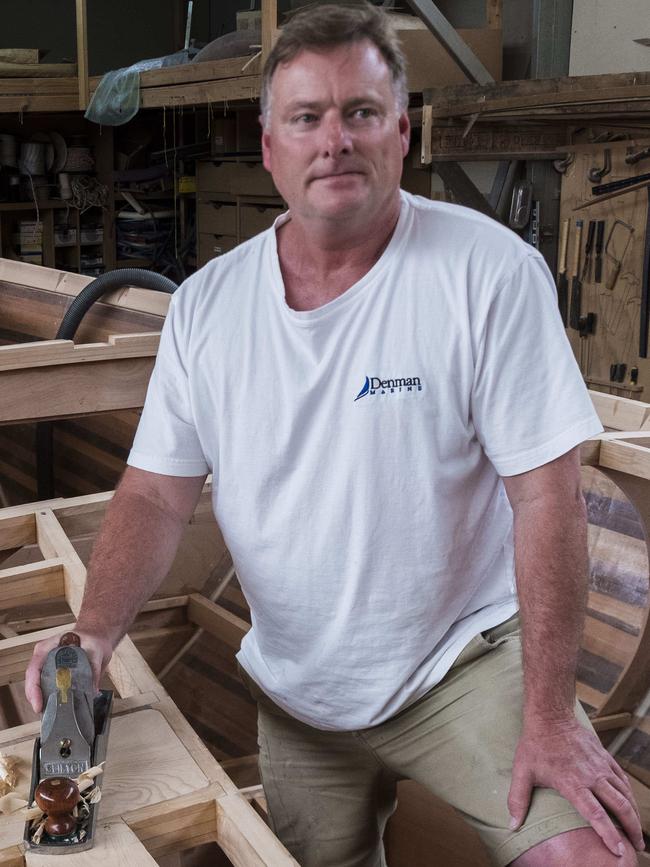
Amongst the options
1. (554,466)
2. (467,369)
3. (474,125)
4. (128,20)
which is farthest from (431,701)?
(128,20)

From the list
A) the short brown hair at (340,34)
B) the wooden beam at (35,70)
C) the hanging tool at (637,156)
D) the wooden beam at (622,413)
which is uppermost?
the wooden beam at (35,70)

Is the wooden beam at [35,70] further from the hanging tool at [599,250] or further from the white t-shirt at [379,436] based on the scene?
the white t-shirt at [379,436]

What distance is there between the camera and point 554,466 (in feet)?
5.07

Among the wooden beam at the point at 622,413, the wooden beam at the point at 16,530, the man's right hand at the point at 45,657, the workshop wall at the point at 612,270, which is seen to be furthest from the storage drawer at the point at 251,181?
the man's right hand at the point at 45,657

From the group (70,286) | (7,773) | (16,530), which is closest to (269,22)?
(70,286)

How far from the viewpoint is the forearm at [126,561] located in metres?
1.70

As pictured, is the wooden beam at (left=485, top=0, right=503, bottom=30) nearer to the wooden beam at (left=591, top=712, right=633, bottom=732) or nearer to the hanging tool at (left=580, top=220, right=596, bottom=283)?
the hanging tool at (left=580, top=220, right=596, bottom=283)

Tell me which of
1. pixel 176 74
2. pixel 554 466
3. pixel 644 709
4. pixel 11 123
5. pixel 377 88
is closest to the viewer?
pixel 554 466

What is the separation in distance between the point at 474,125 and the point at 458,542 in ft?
13.7

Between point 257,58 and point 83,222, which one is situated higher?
point 257,58

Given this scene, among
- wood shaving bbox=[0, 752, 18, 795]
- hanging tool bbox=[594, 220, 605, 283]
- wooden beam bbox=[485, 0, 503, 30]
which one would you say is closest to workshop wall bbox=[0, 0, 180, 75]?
wooden beam bbox=[485, 0, 503, 30]

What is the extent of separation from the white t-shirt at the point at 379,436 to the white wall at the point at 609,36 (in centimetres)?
400

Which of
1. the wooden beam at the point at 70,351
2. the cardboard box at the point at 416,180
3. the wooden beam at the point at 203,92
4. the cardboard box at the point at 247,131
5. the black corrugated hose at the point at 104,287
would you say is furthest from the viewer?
the cardboard box at the point at 247,131

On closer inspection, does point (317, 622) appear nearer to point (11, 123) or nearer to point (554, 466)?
point (554, 466)
